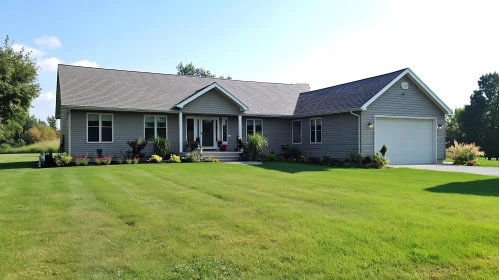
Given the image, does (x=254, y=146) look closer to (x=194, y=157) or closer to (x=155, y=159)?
(x=194, y=157)

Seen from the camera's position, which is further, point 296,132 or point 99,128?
point 296,132

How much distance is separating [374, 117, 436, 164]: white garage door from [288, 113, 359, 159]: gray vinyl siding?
1219mm

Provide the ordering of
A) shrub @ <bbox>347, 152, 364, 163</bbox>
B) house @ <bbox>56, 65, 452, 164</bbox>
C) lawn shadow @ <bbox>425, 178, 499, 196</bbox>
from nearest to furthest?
1. lawn shadow @ <bbox>425, 178, 499, 196</bbox>
2. shrub @ <bbox>347, 152, 364, 163</bbox>
3. house @ <bbox>56, 65, 452, 164</bbox>

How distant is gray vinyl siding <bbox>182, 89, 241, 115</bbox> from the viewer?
2133 centimetres

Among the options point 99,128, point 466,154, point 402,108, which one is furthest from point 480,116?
point 99,128

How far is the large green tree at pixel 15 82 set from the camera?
24109 millimetres

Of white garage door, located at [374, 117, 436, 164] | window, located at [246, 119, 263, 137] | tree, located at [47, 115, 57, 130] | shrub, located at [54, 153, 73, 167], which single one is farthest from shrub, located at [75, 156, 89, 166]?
tree, located at [47, 115, 57, 130]

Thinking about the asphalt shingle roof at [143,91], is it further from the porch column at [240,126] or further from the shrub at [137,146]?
the shrub at [137,146]

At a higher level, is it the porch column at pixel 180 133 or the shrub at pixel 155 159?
the porch column at pixel 180 133

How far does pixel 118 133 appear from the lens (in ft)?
66.4

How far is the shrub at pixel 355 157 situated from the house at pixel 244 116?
0.69 meters

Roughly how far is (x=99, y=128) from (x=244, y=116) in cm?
876

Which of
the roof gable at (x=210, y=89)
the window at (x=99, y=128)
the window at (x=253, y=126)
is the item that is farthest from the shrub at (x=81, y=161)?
the window at (x=253, y=126)

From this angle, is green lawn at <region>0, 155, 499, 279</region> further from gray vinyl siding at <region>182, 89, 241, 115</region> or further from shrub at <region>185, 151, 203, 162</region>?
gray vinyl siding at <region>182, 89, 241, 115</region>
